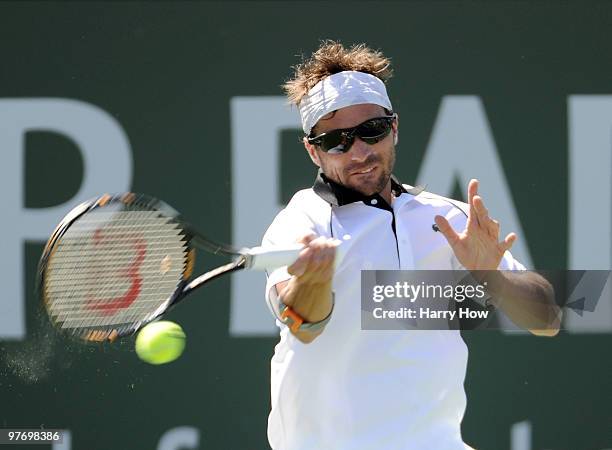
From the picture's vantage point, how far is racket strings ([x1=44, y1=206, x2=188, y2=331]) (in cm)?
273

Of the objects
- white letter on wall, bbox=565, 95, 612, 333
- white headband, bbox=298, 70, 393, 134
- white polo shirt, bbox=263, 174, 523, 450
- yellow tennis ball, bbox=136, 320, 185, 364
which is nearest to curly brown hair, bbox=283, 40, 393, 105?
white headband, bbox=298, 70, 393, 134

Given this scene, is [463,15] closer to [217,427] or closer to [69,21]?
[69,21]

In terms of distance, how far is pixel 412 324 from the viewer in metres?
2.91

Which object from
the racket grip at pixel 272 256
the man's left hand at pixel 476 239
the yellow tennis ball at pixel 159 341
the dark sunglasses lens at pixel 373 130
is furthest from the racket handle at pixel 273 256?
the yellow tennis ball at pixel 159 341

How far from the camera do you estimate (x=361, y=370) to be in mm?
2820

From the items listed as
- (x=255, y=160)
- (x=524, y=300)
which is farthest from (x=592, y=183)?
(x=524, y=300)

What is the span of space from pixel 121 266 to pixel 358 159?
655 mm

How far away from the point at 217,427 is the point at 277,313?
1.73 metres

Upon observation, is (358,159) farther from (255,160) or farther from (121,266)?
(255,160)

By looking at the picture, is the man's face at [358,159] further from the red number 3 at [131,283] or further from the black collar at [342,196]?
the red number 3 at [131,283]

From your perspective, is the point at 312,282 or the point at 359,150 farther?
the point at 359,150

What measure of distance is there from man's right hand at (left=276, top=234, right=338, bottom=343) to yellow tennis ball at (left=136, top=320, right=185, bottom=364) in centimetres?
123

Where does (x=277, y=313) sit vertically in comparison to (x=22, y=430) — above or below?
above

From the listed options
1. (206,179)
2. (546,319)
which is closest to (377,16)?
(206,179)
